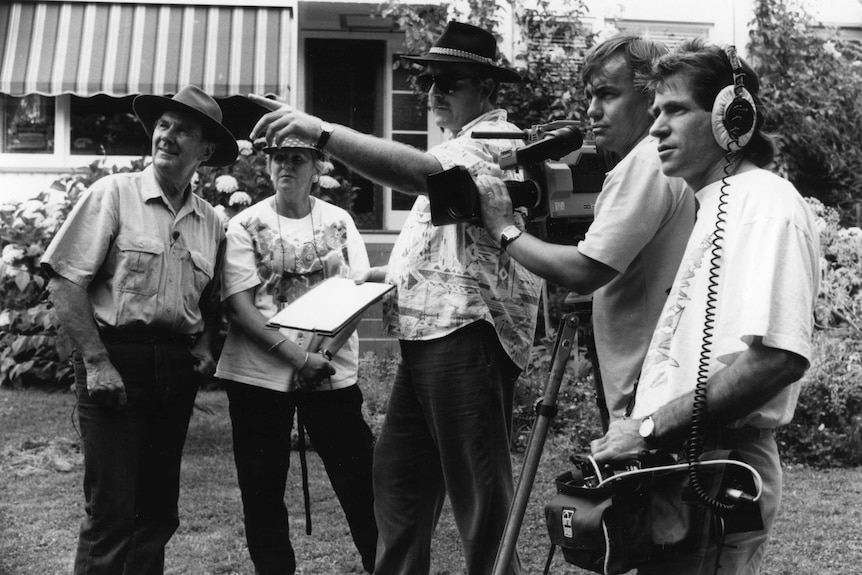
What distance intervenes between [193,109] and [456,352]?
65.2 inches

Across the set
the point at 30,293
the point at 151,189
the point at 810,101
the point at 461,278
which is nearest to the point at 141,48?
the point at 30,293

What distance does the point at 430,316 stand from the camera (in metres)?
3.17

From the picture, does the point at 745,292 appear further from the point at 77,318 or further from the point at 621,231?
the point at 77,318

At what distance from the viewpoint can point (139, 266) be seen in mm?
3797

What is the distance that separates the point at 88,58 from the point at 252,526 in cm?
810

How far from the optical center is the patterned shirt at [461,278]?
314 cm

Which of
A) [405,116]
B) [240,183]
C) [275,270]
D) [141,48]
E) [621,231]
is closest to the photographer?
[621,231]

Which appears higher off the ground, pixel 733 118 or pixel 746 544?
pixel 733 118

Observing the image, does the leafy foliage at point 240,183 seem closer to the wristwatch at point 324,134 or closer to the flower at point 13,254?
the flower at point 13,254

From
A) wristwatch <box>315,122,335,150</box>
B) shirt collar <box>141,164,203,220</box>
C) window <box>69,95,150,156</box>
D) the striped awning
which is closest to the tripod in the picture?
wristwatch <box>315,122,335,150</box>

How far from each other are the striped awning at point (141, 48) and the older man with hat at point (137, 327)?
688 centimetres

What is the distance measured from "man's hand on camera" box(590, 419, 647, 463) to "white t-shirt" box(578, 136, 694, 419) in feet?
1.38

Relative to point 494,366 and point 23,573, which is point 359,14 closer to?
point 23,573

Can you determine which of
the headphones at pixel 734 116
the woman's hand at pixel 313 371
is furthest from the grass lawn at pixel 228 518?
the headphones at pixel 734 116
